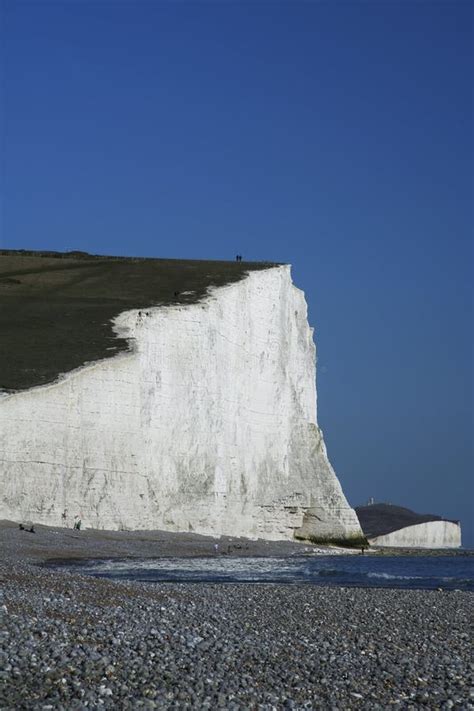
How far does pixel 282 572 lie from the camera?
72.3 ft

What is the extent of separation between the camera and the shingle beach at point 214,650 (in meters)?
7.83

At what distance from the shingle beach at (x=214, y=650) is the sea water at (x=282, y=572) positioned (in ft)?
14.6

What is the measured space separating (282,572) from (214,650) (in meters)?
12.7

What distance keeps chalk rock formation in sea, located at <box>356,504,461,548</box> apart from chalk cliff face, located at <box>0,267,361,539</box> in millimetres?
19068

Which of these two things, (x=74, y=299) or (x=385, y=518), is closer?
(x=74, y=299)

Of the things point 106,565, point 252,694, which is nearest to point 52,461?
point 106,565

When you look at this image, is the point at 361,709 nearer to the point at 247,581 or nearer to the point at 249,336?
the point at 247,581

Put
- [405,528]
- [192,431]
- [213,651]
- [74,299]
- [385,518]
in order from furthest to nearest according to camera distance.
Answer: [385,518] → [405,528] → [74,299] → [192,431] → [213,651]

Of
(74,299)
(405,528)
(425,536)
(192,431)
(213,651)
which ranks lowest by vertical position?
(213,651)

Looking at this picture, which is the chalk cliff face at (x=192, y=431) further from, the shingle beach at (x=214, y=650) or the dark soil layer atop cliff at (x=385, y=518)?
the dark soil layer atop cliff at (x=385, y=518)

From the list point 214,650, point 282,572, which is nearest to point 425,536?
point 282,572

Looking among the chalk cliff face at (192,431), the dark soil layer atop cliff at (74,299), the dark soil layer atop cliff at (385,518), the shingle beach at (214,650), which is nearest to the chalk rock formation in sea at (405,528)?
the dark soil layer atop cliff at (385,518)

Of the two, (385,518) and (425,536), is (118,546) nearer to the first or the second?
(425,536)

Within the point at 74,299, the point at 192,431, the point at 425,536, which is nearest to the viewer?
the point at 192,431
